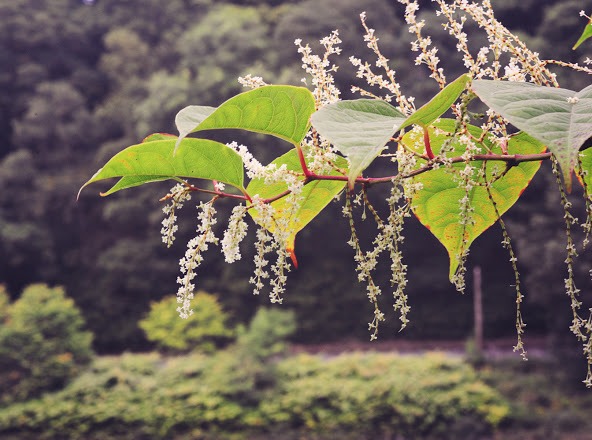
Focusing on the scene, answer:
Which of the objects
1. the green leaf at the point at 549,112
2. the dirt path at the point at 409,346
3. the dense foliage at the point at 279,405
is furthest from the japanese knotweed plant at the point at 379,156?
the dirt path at the point at 409,346

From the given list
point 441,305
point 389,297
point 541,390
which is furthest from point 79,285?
point 541,390

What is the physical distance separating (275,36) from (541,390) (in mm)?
11126

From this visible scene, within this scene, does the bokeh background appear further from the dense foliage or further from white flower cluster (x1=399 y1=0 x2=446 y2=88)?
white flower cluster (x1=399 y1=0 x2=446 y2=88)

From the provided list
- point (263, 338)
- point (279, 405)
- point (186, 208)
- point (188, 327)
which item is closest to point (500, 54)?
point (279, 405)

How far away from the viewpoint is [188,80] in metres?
15.3

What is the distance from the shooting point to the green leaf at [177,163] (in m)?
0.41

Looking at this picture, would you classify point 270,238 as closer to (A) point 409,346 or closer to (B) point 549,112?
(B) point 549,112

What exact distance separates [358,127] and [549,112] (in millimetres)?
102

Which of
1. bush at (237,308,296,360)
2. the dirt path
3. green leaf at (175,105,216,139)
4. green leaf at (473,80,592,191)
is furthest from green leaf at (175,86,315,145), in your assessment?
the dirt path

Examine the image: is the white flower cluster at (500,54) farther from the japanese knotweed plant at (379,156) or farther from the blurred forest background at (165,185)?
the blurred forest background at (165,185)

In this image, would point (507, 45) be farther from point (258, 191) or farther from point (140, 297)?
point (140, 297)

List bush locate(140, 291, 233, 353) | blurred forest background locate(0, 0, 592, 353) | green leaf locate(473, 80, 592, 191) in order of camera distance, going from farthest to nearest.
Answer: blurred forest background locate(0, 0, 592, 353) → bush locate(140, 291, 233, 353) → green leaf locate(473, 80, 592, 191)

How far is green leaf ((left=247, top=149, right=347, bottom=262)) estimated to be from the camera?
1.57 feet

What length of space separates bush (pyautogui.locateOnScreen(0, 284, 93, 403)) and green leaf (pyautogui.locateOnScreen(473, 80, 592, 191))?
923cm
